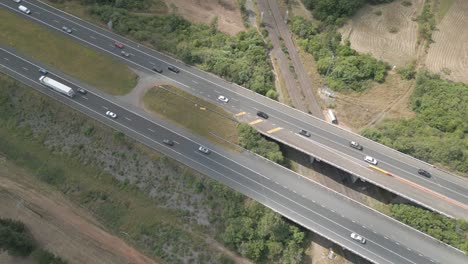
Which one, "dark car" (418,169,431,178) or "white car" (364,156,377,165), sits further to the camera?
"white car" (364,156,377,165)

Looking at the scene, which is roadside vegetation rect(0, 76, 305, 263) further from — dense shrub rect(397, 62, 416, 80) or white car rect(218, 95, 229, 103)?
dense shrub rect(397, 62, 416, 80)

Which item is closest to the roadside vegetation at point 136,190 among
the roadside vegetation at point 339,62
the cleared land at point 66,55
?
the cleared land at point 66,55

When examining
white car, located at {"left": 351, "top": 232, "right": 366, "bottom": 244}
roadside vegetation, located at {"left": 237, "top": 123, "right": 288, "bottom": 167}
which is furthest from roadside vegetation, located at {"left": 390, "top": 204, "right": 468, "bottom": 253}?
roadside vegetation, located at {"left": 237, "top": 123, "right": 288, "bottom": 167}

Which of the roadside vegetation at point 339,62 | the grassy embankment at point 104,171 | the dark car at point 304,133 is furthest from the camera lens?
the roadside vegetation at point 339,62

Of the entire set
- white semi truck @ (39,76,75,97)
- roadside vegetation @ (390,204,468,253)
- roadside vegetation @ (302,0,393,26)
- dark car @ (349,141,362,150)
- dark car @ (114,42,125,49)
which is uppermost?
roadside vegetation @ (302,0,393,26)

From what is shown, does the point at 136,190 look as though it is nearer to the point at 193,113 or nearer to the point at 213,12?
the point at 193,113

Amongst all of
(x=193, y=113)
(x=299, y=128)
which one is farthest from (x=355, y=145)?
(x=193, y=113)

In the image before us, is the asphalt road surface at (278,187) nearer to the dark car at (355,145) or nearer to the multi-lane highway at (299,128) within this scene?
the multi-lane highway at (299,128)
